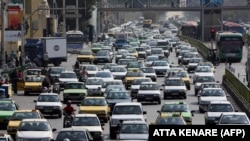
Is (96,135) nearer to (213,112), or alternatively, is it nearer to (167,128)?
(213,112)

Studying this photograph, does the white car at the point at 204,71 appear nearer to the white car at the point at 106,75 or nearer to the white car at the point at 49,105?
the white car at the point at 106,75

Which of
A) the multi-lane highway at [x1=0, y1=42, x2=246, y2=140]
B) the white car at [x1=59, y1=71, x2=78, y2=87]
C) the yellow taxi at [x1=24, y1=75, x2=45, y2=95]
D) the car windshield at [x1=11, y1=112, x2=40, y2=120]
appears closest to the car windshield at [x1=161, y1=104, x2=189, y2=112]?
the multi-lane highway at [x1=0, y1=42, x2=246, y2=140]

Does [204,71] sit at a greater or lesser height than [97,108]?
lesser

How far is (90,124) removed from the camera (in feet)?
115

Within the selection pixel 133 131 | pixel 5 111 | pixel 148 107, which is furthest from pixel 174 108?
pixel 148 107

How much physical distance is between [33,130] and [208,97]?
16897mm

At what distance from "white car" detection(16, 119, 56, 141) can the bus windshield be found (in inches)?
2301

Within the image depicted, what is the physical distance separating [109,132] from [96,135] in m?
4.83

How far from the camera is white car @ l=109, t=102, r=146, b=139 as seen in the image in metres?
37.6

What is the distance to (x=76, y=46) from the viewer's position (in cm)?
11275

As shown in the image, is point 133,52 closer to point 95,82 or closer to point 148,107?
point 95,82

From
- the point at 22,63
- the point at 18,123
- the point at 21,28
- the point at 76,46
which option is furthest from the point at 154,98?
the point at 76,46

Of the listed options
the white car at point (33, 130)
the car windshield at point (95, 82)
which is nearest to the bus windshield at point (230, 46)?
the car windshield at point (95, 82)

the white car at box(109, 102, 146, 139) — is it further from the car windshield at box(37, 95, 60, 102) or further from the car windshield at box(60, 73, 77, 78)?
the car windshield at box(60, 73, 77, 78)
